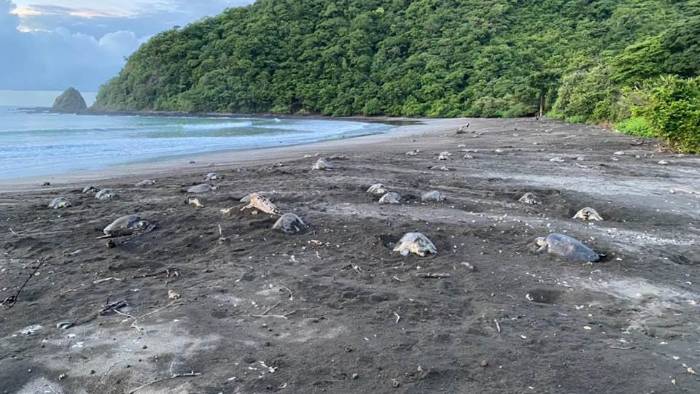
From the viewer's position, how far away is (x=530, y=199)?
831cm

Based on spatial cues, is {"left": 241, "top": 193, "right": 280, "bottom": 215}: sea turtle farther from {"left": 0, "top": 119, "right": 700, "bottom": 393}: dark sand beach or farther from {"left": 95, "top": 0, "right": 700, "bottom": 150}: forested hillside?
{"left": 95, "top": 0, "right": 700, "bottom": 150}: forested hillside

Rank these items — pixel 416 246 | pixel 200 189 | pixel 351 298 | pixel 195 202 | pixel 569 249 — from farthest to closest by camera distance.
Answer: pixel 200 189, pixel 195 202, pixel 416 246, pixel 569 249, pixel 351 298

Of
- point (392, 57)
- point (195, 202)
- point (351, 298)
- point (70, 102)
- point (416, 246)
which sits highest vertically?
point (392, 57)

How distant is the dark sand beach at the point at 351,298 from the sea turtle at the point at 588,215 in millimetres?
182

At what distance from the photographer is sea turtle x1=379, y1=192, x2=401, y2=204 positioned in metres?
8.20

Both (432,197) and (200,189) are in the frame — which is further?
(200,189)

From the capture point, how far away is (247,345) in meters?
3.64

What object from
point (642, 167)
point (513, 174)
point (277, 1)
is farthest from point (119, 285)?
point (277, 1)

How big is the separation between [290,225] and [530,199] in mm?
4211

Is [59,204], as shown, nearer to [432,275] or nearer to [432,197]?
[432,197]

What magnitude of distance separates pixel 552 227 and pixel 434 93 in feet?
208

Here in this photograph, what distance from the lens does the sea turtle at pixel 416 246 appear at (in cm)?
566

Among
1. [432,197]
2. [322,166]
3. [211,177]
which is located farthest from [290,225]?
[322,166]

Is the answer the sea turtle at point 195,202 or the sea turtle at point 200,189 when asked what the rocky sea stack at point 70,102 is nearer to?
the sea turtle at point 200,189
